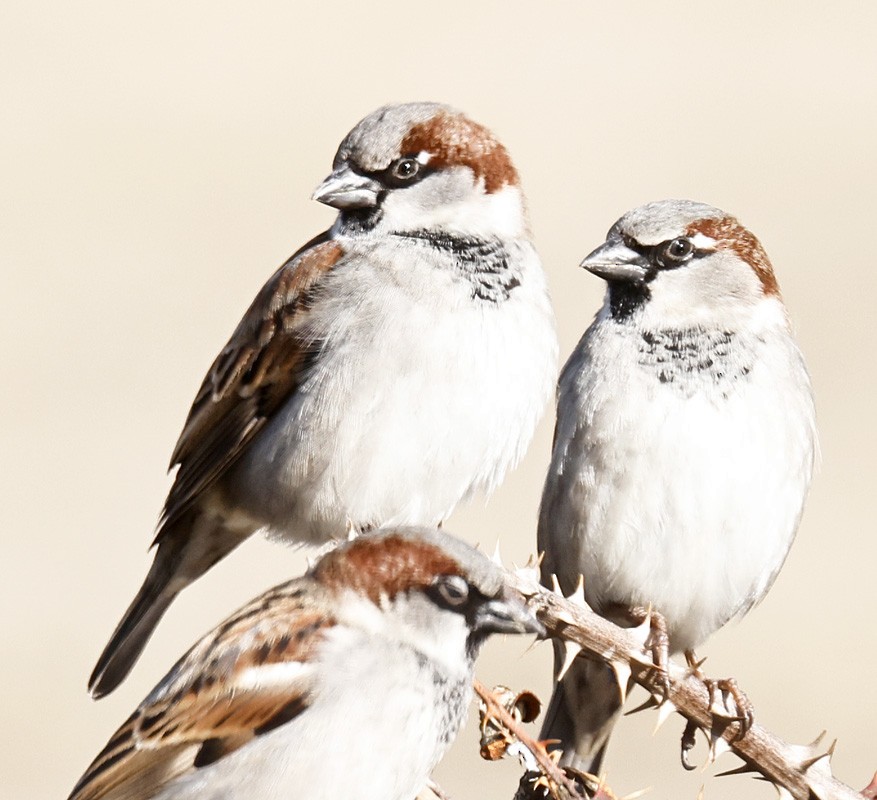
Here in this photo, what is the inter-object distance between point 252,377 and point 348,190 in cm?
58

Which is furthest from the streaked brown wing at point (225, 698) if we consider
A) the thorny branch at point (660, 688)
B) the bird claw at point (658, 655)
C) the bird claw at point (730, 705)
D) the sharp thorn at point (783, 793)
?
the sharp thorn at point (783, 793)

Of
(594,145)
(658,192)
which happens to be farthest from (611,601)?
(594,145)

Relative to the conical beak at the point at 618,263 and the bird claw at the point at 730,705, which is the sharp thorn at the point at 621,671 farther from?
the conical beak at the point at 618,263

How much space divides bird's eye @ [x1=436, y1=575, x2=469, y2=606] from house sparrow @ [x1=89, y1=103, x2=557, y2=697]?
0.75 meters

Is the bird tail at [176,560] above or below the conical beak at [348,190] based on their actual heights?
below

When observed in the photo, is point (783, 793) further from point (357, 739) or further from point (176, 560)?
point (176, 560)

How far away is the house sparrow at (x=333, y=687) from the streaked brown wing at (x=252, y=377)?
874mm

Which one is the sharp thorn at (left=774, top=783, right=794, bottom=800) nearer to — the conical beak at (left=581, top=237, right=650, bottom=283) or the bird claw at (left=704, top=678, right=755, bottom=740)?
the bird claw at (left=704, top=678, right=755, bottom=740)

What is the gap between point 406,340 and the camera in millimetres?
3652

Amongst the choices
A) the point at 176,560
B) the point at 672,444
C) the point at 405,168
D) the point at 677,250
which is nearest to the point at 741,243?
the point at 677,250

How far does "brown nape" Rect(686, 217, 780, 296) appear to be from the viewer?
384cm

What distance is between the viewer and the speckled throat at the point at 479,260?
368 centimetres

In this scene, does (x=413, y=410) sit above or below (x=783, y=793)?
above

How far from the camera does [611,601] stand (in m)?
3.88
